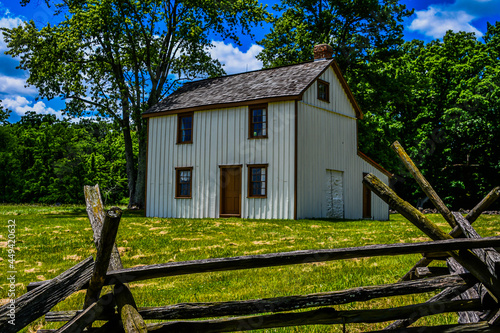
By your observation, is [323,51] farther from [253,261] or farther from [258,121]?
[253,261]

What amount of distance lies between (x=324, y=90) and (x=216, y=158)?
592cm

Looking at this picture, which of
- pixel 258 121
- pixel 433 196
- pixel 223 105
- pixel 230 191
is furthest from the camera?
pixel 223 105

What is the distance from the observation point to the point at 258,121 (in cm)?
1989

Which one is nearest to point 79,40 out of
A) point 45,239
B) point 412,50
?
point 45,239

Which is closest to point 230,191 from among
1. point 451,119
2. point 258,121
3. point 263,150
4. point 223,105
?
point 263,150

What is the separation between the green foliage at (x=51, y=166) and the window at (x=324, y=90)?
82.4ft

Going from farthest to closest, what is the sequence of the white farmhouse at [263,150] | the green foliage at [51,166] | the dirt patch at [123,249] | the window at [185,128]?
the green foliage at [51,166], the window at [185,128], the white farmhouse at [263,150], the dirt patch at [123,249]

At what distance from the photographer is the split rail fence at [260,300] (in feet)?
10.2

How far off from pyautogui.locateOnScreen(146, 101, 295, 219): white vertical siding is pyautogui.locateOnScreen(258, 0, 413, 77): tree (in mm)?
11455

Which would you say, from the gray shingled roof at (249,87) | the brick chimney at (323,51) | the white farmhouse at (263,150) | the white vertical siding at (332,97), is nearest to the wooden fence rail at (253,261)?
the white farmhouse at (263,150)

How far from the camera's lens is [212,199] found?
20.6 meters

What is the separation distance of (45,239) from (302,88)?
1152 cm

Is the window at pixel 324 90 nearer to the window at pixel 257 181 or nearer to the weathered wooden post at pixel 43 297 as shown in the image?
the window at pixel 257 181

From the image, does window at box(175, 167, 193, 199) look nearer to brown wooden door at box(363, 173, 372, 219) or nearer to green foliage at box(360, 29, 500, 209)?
brown wooden door at box(363, 173, 372, 219)
